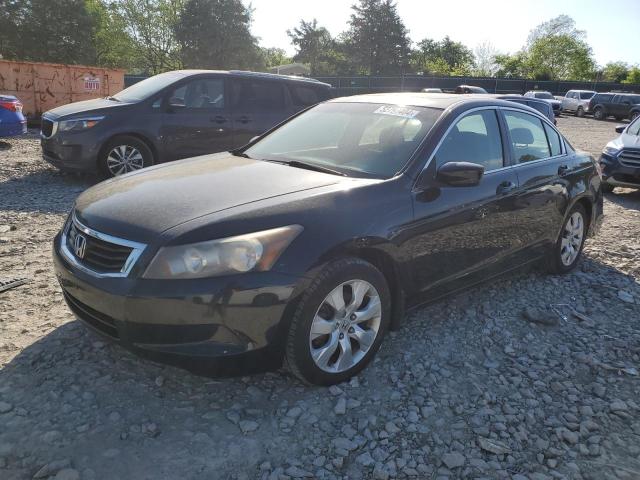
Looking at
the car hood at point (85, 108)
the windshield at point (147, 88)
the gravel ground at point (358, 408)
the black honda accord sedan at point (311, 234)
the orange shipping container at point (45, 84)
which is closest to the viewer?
the gravel ground at point (358, 408)

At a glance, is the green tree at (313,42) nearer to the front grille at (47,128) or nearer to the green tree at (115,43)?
the green tree at (115,43)

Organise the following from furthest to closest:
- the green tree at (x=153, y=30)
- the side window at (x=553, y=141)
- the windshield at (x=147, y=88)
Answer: the green tree at (x=153, y=30)
the windshield at (x=147, y=88)
the side window at (x=553, y=141)

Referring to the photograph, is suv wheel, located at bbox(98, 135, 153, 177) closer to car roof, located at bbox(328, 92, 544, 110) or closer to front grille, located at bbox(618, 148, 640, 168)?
car roof, located at bbox(328, 92, 544, 110)

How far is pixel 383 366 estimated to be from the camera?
313cm

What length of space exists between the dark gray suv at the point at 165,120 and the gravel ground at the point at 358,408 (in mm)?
3523

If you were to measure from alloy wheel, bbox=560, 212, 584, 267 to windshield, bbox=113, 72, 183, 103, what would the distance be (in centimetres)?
566

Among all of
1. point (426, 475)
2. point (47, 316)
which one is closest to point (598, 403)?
point (426, 475)

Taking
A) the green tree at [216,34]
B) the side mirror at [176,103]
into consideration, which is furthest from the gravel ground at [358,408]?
the green tree at [216,34]

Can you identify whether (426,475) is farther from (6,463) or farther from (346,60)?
(346,60)

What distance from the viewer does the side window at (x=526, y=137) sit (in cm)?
411

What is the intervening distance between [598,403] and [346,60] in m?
61.2

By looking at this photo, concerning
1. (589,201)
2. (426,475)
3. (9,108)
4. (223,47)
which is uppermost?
(223,47)

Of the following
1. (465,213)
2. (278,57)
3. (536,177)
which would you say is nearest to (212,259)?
(465,213)

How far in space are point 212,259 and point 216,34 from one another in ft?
142
